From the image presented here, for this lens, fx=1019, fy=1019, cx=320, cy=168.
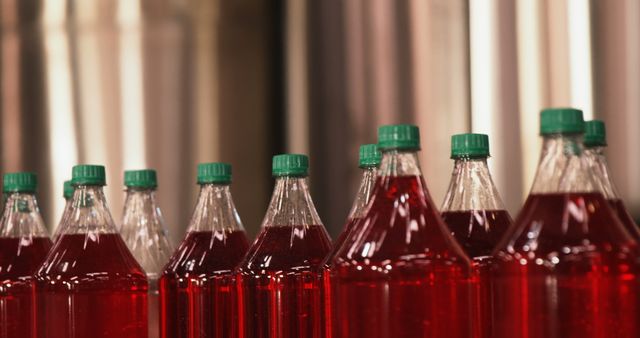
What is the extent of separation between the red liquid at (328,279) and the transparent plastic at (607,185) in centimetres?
27

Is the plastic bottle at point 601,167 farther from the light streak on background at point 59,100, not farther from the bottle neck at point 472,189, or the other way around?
the light streak on background at point 59,100

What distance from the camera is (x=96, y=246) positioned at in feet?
4.27

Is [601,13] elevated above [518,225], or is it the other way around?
[601,13]

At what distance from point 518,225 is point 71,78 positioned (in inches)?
57.9

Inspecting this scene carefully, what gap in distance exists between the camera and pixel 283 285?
1.19 m

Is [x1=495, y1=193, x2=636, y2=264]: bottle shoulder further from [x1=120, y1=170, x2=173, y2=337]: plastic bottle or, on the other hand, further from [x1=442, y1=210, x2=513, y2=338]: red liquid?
[x1=120, y1=170, x2=173, y2=337]: plastic bottle

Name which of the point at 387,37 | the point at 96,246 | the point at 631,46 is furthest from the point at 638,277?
the point at 387,37

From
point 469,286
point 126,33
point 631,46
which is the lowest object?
point 469,286

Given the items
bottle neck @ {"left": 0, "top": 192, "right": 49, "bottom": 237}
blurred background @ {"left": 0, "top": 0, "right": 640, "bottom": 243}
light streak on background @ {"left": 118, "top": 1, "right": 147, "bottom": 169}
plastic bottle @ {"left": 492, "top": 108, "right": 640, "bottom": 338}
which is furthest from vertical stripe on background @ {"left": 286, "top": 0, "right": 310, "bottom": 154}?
plastic bottle @ {"left": 492, "top": 108, "right": 640, "bottom": 338}

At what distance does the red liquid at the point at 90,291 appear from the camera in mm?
1274

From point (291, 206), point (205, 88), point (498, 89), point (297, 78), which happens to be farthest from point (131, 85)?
point (291, 206)

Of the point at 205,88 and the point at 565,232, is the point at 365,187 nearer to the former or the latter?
the point at 565,232

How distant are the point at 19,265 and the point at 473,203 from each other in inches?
26.2

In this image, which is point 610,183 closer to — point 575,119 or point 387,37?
point 575,119
